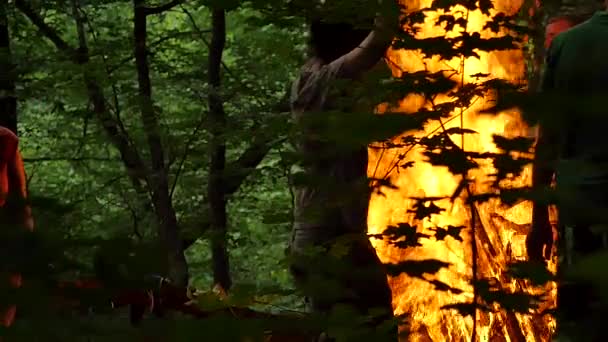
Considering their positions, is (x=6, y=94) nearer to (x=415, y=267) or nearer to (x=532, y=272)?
(x=415, y=267)

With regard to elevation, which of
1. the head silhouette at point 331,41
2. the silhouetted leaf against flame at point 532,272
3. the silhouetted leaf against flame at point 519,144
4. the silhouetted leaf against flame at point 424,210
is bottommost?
the silhouetted leaf against flame at point 532,272

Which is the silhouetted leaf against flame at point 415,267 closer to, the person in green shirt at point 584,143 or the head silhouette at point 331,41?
the person in green shirt at point 584,143

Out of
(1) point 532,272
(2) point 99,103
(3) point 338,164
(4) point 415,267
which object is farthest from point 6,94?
(1) point 532,272

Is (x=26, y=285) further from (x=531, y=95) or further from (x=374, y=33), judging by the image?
(x=374, y=33)

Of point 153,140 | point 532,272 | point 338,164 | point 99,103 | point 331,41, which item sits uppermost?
point 99,103

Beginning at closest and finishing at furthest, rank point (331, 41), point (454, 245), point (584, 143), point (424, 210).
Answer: point (584, 143)
point (424, 210)
point (331, 41)
point (454, 245)

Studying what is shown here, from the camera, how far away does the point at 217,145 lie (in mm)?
10070

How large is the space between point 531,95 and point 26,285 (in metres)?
0.53

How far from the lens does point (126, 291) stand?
1080 millimetres

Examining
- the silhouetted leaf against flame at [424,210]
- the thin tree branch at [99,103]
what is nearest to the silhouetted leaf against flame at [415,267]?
the silhouetted leaf against flame at [424,210]

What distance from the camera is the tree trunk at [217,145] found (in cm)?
1004

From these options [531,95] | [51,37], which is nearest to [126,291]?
[531,95]

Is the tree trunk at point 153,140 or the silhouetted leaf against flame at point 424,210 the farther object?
the tree trunk at point 153,140

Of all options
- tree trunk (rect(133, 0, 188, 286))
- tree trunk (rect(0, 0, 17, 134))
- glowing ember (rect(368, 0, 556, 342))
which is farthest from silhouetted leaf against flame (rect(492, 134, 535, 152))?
tree trunk (rect(133, 0, 188, 286))
